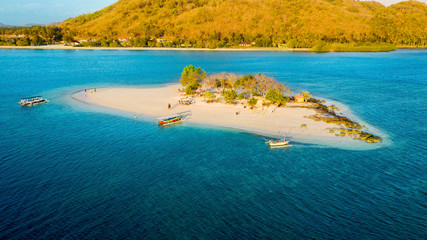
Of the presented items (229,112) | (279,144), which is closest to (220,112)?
(229,112)

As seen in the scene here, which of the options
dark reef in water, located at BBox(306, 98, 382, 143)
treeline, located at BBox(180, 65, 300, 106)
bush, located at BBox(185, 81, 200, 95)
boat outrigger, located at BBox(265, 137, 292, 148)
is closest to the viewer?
boat outrigger, located at BBox(265, 137, 292, 148)

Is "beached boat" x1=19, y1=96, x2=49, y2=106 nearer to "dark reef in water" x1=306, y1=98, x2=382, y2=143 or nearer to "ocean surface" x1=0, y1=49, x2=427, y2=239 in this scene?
"ocean surface" x1=0, y1=49, x2=427, y2=239

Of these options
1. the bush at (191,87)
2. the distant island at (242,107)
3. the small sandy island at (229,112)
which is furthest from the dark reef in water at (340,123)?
the bush at (191,87)

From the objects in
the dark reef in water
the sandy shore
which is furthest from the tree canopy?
the dark reef in water

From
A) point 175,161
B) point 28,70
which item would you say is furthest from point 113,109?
point 28,70

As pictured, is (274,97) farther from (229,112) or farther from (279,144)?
(279,144)

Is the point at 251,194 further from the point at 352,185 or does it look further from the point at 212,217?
the point at 352,185
